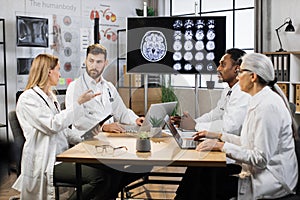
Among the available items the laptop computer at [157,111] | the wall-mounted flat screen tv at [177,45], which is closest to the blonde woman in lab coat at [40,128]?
the laptop computer at [157,111]

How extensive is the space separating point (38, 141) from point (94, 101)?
0.64 meters

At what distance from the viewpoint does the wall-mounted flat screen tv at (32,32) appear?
5.62 m

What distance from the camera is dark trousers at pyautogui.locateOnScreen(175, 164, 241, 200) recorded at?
105 inches

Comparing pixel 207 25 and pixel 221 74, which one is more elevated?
pixel 207 25

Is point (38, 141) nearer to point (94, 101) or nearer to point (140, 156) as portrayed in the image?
point (94, 101)

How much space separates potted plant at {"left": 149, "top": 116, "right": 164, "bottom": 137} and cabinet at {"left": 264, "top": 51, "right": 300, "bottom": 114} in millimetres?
2583

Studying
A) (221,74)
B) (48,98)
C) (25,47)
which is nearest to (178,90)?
(25,47)

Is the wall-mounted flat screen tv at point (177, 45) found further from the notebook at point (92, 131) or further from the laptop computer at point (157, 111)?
the laptop computer at point (157, 111)

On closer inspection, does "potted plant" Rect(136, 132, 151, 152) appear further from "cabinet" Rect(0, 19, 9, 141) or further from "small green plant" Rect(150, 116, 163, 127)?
"cabinet" Rect(0, 19, 9, 141)

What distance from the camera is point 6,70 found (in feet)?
18.4

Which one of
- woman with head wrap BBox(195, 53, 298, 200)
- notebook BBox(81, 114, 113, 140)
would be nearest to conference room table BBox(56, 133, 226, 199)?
woman with head wrap BBox(195, 53, 298, 200)

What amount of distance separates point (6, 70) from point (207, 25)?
2727 mm

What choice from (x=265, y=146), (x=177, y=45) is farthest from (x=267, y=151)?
(x=177, y=45)

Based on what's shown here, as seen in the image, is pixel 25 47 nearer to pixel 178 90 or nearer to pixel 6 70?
pixel 6 70
